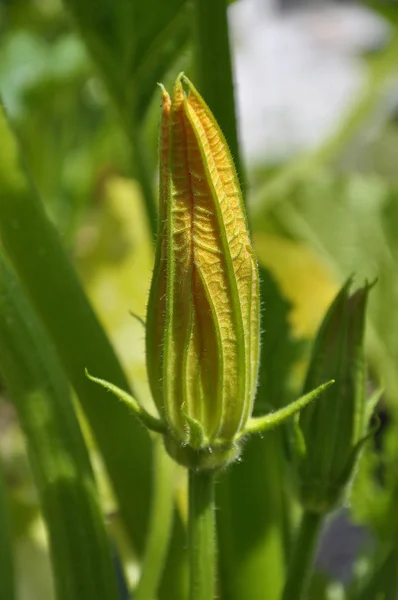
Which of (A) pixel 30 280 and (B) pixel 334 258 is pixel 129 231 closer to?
(B) pixel 334 258

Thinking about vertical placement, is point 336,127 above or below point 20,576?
above

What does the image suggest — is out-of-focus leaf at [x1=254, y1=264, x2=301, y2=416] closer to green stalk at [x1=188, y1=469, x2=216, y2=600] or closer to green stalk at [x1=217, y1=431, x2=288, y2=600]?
green stalk at [x1=217, y1=431, x2=288, y2=600]

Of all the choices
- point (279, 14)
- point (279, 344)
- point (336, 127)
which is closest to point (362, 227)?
point (336, 127)

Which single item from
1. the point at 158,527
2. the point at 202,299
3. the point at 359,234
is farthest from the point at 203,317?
the point at 359,234

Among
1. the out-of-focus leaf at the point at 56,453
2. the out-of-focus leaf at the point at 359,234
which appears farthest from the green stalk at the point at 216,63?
the out-of-focus leaf at the point at 359,234

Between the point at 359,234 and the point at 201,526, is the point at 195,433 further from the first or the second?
the point at 359,234

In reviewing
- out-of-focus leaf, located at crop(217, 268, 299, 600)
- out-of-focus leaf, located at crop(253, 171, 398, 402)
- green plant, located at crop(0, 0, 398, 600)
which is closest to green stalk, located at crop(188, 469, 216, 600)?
green plant, located at crop(0, 0, 398, 600)

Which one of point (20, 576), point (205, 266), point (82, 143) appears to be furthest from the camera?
point (82, 143)
